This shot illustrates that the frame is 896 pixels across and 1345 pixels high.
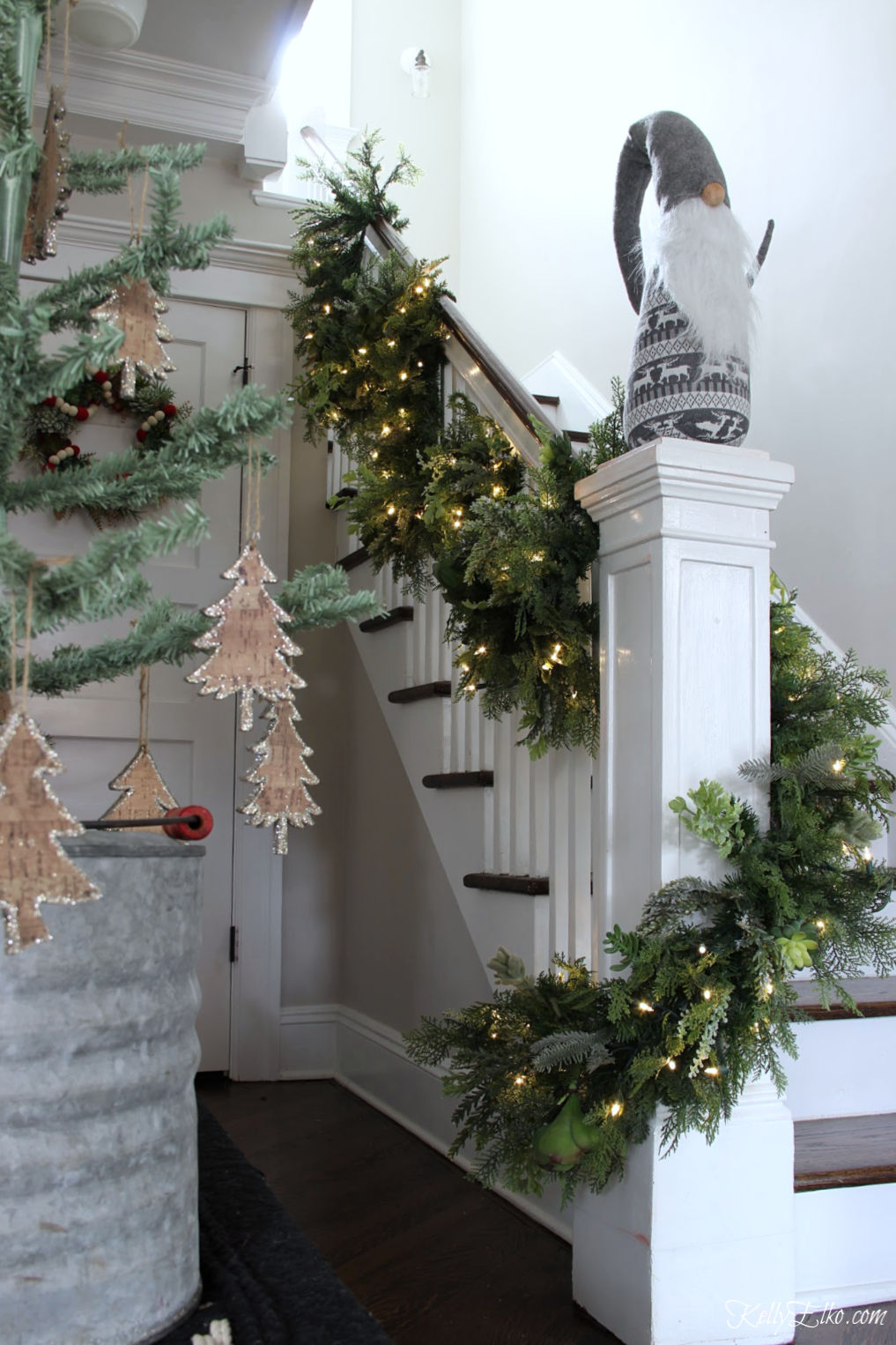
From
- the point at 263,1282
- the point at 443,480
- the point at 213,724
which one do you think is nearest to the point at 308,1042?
the point at 213,724

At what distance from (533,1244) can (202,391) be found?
238cm

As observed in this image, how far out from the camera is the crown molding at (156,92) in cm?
293

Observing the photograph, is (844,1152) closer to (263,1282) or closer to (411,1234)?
(411,1234)

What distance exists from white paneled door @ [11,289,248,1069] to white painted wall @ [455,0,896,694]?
1.48m

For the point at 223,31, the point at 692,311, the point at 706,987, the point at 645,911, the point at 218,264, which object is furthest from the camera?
the point at 218,264

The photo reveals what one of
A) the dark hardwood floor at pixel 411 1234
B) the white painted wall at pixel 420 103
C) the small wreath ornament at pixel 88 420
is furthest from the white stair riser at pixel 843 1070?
the white painted wall at pixel 420 103

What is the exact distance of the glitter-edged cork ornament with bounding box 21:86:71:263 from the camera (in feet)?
3.25

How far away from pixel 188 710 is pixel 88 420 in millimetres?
827

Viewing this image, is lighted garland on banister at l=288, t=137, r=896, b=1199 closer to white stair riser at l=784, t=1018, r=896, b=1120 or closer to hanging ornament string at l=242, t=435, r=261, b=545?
white stair riser at l=784, t=1018, r=896, b=1120

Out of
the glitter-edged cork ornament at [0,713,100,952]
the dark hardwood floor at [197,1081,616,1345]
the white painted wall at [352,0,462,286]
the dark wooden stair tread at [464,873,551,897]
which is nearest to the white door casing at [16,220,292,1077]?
the dark hardwood floor at [197,1081,616,1345]

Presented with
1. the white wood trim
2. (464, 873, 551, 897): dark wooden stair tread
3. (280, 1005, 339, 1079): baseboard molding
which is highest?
the white wood trim

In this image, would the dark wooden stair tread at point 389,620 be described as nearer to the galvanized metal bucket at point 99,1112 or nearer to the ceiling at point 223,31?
the ceiling at point 223,31

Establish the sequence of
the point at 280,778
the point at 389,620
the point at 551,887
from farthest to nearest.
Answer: the point at 389,620 < the point at 551,887 < the point at 280,778

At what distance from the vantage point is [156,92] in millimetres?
2992
